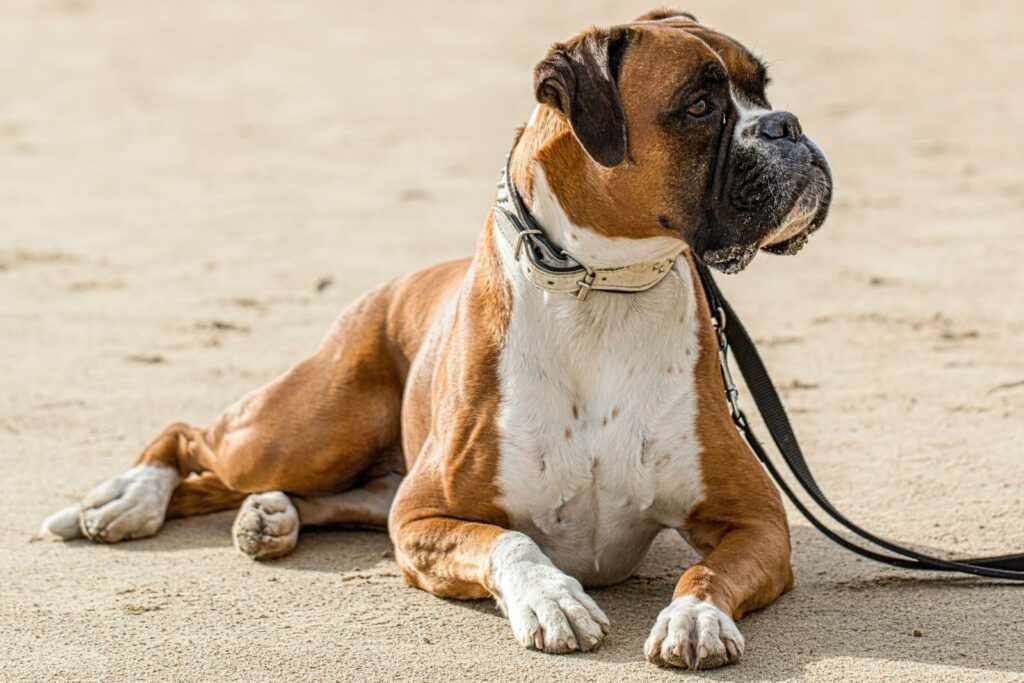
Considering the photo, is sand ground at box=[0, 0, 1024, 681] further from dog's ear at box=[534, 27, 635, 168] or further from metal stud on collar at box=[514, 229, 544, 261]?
dog's ear at box=[534, 27, 635, 168]

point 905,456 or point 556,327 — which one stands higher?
point 556,327

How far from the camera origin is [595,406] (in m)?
4.16

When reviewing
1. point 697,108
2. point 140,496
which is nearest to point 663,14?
point 697,108

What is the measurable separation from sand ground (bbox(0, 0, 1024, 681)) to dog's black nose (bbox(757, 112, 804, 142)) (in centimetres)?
121

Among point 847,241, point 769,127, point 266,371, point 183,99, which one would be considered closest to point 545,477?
point 769,127

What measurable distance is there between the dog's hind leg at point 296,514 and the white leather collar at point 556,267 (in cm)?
122

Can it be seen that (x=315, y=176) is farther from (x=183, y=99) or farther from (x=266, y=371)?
(x=266, y=371)

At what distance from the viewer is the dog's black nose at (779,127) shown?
12.8 ft

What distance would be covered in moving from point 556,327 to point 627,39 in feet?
2.47

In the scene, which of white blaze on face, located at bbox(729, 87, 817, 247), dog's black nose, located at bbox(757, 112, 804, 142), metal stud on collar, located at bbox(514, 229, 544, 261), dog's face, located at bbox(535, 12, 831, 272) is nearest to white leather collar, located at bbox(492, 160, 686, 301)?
metal stud on collar, located at bbox(514, 229, 544, 261)

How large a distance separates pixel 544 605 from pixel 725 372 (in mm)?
1009

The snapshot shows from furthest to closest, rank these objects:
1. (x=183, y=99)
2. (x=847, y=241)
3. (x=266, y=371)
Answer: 1. (x=183, y=99)
2. (x=847, y=241)
3. (x=266, y=371)

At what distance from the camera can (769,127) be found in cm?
391

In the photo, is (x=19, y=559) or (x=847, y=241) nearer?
(x=19, y=559)
